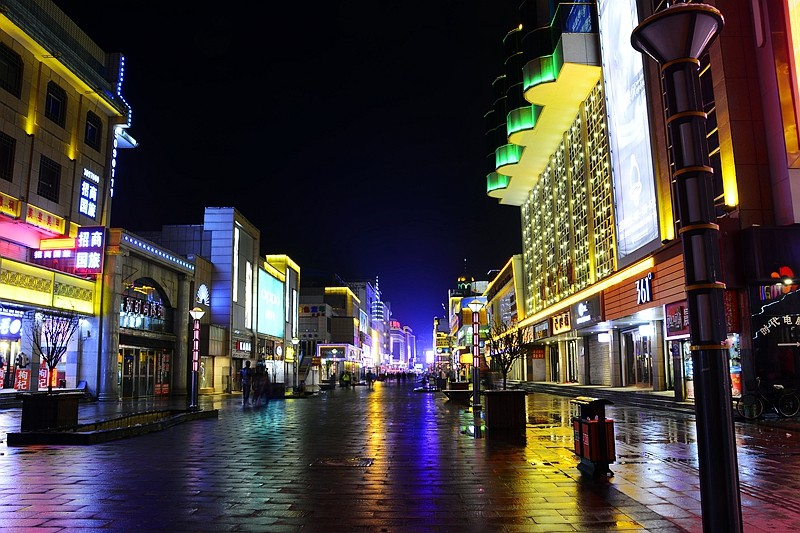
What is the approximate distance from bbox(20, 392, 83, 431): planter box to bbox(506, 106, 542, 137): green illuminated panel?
121 ft

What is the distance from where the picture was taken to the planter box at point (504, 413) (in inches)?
601

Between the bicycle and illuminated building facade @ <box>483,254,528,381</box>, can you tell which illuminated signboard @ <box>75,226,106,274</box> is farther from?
illuminated building facade @ <box>483,254,528,381</box>

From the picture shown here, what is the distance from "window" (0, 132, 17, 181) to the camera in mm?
26391

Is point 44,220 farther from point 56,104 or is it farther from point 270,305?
point 270,305

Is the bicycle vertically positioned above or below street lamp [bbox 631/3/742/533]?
below

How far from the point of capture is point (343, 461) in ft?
36.7

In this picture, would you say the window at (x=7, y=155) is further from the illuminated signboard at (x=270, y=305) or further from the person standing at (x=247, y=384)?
the illuminated signboard at (x=270, y=305)

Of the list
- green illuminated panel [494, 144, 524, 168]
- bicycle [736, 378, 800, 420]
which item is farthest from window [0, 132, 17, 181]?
green illuminated panel [494, 144, 524, 168]

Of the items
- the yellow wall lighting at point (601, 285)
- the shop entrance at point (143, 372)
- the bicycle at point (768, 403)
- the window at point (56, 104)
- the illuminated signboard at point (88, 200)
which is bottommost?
the bicycle at point (768, 403)

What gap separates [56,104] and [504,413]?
1081 inches

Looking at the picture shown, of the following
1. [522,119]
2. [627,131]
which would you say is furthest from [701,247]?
[522,119]

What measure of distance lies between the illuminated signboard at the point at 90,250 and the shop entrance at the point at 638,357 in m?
27.6

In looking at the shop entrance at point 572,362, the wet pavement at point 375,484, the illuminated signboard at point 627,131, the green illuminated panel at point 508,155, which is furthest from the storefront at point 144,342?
the green illuminated panel at point 508,155

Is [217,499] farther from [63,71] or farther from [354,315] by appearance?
[354,315]
